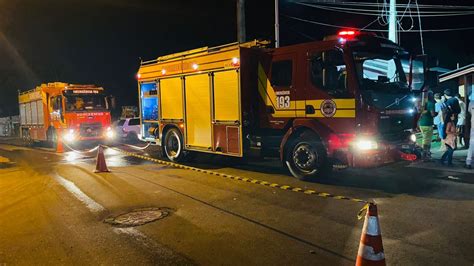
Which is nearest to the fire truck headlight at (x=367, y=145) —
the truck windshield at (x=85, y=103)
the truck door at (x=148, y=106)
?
the truck door at (x=148, y=106)

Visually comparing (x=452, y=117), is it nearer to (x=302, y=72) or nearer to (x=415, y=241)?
(x=302, y=72)

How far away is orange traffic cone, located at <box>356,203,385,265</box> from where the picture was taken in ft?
11.6

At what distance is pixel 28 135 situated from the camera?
23.2m

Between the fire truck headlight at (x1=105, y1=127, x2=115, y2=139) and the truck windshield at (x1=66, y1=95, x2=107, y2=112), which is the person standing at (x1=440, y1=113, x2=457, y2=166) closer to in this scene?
the fire truck headlight at (x1=105, y1=127, x2=115, y2=139)

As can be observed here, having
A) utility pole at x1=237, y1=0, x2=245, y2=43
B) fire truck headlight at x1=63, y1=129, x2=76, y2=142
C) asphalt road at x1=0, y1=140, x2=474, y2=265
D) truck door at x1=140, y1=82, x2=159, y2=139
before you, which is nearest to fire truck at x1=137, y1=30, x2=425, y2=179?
asphalt road at x1=0, y1=140, x2=474, y2=265

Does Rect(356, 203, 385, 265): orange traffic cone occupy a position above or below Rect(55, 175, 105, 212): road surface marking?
above

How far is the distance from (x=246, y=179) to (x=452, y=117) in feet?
17.7

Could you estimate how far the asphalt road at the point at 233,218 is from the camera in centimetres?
466

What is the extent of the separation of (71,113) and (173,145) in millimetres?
8063

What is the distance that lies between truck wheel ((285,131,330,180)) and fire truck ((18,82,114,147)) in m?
12.5

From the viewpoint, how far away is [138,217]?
6.28 m

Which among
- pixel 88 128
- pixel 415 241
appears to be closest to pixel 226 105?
pixel 415 241

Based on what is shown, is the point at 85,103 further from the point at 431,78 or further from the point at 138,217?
the point at 431,78

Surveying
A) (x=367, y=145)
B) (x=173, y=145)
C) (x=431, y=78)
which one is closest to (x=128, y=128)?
(x=173, y=145)
